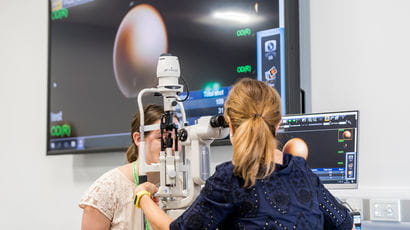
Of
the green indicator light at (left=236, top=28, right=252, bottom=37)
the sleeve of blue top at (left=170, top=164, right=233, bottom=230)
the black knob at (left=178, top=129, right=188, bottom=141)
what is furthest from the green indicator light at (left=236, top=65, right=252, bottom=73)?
the sleeve of blue top at (left=170, top=164, right=233, bottom=230)

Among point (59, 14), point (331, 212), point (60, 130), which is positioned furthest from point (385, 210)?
point (59, 14)

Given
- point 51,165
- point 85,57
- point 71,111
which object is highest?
point 85,57

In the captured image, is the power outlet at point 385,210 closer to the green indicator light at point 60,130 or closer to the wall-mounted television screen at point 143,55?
the wall-mounted television screen at point 143,55

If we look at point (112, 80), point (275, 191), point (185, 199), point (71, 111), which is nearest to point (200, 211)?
point (275, 191)

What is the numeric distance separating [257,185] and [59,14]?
257 cm

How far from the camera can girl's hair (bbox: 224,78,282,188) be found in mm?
1452

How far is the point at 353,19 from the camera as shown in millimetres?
2531

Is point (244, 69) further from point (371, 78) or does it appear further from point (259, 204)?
point (259, 204)

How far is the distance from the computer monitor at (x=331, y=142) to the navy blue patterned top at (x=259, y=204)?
0.66m

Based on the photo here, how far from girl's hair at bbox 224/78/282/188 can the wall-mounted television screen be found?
0.99 meters

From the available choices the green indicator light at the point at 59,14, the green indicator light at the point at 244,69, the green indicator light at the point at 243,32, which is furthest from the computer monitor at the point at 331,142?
the green indicator light at the point at 59,14

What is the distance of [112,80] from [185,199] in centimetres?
168

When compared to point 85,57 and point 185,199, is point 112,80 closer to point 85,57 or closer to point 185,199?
point 85,57

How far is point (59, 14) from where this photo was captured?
3680 millimetres
